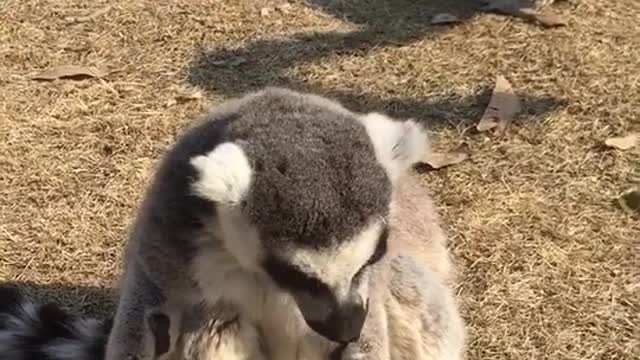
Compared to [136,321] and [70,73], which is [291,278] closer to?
[136,321]

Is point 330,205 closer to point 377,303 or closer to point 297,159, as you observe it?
point 297,159

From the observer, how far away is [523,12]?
6.60 m

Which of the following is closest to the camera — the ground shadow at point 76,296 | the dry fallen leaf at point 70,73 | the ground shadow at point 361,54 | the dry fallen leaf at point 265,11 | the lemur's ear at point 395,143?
A: the lemur's ear at point 395,143

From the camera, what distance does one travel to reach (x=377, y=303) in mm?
3377

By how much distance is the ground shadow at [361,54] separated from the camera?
18.8 feet

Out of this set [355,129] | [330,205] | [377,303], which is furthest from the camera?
[377,303]

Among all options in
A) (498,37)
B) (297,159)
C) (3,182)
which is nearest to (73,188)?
(3,182)

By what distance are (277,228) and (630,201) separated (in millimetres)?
2538

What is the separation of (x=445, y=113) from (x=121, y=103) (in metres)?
1.67

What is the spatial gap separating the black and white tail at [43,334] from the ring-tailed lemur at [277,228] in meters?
0.33

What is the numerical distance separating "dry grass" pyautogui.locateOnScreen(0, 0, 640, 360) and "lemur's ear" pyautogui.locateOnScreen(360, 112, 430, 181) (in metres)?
1.27

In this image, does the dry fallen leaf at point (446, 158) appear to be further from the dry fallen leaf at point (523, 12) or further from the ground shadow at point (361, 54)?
the dry fallen leaf at point (523, 12)

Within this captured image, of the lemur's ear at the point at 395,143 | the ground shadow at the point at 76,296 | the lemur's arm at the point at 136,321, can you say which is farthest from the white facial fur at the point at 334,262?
A: the ground shadow at the point at 76,296

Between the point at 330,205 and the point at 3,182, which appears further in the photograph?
the point at 3,182
